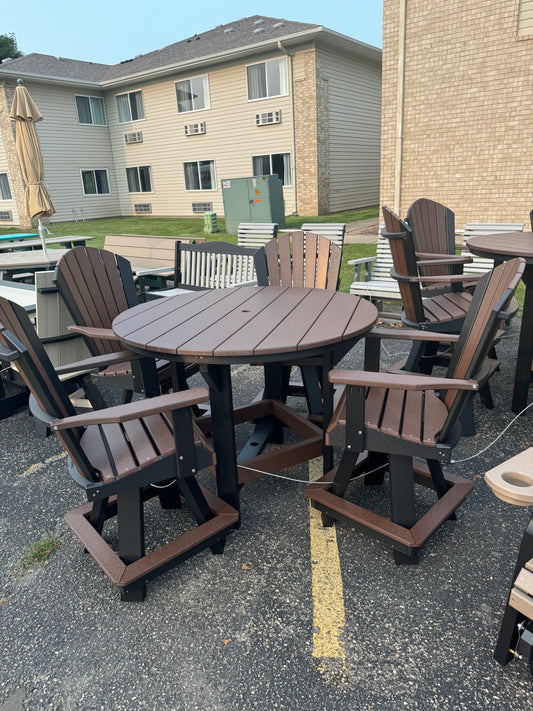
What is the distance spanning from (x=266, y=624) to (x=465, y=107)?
35.2 feet

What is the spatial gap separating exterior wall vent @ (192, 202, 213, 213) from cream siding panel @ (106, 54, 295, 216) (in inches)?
7.0

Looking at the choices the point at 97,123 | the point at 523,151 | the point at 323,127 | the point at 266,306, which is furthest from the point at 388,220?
the point at 97,123

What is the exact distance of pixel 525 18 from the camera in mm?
9062

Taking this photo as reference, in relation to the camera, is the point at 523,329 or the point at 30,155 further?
the point at 30,155

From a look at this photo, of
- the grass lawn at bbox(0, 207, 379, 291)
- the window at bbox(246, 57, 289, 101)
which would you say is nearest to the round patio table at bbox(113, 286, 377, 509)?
the grass lawn at bbox(0, 207, 379, 291)

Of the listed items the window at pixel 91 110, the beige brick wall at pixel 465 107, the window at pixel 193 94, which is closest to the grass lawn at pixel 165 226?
the window at pixel 193 94

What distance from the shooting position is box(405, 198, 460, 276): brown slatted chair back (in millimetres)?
4570

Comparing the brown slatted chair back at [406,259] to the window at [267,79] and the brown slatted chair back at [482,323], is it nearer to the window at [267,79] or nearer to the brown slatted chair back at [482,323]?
the brown slatted chair back at [482,323]

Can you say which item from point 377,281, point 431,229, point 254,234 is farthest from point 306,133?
point 431,229

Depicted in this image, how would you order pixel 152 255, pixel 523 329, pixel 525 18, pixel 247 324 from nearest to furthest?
pixel 247 324
pixel 523 329
pixel 152 255
pixel 525 18

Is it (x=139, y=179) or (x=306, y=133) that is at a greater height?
(x=306, y=133)

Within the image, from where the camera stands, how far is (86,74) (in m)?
21.9

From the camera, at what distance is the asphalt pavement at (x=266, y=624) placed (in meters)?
Result: 1.76

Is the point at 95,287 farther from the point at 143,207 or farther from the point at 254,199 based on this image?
the point at 143,207
